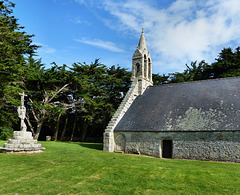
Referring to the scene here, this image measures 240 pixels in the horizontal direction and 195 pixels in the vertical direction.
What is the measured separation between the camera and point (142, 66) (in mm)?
21000

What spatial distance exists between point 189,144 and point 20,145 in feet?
35.9

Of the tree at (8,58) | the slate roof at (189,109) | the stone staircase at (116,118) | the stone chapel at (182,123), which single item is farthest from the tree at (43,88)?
the slate roof at (189,109)

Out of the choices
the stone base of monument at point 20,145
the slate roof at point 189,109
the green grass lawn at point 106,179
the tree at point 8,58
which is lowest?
the green grass lawn at point 106,179

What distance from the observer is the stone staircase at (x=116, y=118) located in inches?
643

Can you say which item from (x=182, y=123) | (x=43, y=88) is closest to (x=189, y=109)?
(x=182, y=123)

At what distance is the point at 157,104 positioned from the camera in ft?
56.6

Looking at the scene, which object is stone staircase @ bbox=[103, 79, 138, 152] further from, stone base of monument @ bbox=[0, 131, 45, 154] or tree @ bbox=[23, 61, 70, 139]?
tree @ bbox=[23, 61, 70, 139]

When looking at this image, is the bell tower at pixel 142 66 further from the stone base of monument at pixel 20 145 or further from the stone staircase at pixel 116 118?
the stone base of monument at pixel 20 145

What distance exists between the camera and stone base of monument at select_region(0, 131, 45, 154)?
1184 centimetres

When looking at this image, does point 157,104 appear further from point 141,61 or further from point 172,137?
point 141,61

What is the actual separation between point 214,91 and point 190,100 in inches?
80.6

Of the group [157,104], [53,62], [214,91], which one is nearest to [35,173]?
[157,104]

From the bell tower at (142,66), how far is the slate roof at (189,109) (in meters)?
2.03

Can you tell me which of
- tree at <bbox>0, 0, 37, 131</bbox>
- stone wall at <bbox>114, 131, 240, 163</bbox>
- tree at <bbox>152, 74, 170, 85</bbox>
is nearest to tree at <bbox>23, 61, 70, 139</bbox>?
tree at <bbox>0, 0, 37, 131</bbox>
